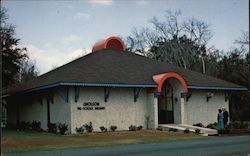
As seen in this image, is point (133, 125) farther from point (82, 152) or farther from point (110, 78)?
point (82, 152)

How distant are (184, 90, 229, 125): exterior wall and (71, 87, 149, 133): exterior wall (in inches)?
149

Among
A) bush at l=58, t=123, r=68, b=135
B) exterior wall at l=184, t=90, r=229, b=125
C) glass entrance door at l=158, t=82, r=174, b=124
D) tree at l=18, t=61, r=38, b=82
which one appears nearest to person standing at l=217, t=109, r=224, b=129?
exterior wall at l=184, t=90, r=229, b=125

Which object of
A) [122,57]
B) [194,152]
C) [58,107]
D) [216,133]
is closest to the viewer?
[194,152]

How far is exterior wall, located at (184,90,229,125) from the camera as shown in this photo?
27.4 m

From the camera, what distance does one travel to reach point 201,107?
28062 millimetres

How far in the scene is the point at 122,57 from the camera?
2956 cm

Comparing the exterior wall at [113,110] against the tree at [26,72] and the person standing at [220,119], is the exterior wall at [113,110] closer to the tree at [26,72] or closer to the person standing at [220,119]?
the person standing at [220,119]

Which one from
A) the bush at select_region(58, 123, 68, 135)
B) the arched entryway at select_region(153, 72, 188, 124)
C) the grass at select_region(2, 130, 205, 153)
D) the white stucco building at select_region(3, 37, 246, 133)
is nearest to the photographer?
the grass at select_region(2, 130, 205, 153)

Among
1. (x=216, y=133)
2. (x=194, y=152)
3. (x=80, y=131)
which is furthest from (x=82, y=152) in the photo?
(x=216, y=133)

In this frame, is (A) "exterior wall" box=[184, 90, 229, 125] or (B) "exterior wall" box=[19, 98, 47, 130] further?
(A) "exterior wall" box=[184, 90, 229, 125]

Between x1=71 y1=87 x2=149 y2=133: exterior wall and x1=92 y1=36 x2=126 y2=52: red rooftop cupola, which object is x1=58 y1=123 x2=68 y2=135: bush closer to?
x1=71 y1=87 x2=149 y2=133: exterior wall

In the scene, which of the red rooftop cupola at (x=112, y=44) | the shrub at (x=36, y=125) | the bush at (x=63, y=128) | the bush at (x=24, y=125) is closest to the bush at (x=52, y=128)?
the bush at (x=63, y=128)

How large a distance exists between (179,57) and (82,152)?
151 feet

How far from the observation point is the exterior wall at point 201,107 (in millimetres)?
27406
